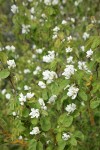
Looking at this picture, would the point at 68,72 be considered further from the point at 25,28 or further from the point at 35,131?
the point at 25,28

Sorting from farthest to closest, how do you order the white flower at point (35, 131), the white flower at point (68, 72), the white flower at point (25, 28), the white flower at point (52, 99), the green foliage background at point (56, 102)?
the white flower at point (25, 28) → the white flower at point (52, 99) → the white flower at point (35, 131) → the green foliage background at point (56, 102) → the white flower at point (68, 72)

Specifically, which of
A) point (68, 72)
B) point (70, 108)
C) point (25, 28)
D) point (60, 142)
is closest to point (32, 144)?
point (60, 142)

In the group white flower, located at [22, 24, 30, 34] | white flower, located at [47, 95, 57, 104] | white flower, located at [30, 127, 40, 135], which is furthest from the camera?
white flower, located at [22, 24, 30, 34]

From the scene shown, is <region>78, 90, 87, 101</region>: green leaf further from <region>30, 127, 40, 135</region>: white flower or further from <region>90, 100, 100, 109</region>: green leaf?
<region>30, 127, 40, 135</region>: white flower

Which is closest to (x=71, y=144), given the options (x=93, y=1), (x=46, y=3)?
(x=46, y=3)

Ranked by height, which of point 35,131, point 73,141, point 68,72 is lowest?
point 73,141

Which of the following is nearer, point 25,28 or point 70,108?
point 70,108

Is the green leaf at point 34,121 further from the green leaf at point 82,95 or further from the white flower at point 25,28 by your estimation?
the white flower at point 25,28

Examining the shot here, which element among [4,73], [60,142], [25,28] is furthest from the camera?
[25,28]

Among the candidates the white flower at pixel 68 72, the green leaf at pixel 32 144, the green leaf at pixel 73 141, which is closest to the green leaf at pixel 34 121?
the green leaf at pixel 32 144

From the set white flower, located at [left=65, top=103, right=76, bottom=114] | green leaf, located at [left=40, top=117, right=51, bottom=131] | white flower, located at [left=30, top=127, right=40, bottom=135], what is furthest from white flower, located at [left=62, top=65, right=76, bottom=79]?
white flower, located at [left=30, top=127, right=40, bottom=135]

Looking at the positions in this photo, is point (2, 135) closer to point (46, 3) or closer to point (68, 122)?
point (68, 122)
